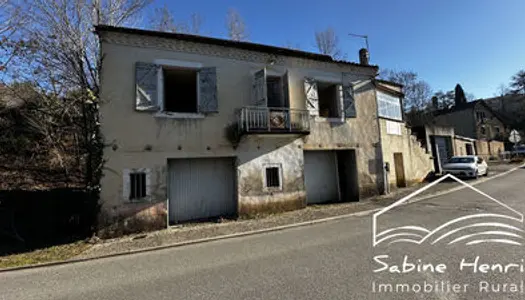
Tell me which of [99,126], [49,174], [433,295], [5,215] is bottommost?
[433,295]

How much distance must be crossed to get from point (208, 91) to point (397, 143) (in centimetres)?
1158

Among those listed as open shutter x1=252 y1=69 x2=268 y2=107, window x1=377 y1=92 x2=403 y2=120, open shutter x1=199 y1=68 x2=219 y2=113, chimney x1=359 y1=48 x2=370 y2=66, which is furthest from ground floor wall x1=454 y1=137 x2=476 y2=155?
open shutter x1=199 y1=68 x2=219 y2=113

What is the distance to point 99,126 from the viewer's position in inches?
314

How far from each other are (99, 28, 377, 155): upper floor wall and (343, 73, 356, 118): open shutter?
54 millimetres

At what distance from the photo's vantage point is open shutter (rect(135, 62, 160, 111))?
8.45m

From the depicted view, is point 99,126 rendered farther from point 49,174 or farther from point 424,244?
point 424,244

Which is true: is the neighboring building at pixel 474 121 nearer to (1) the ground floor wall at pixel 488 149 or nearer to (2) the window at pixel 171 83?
(1) the ground floor wall at pixel 488 149

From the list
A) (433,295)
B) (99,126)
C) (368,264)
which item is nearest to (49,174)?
(99,126)

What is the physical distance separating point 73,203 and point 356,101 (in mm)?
12800

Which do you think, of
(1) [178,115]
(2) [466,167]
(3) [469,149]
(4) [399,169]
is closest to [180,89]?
(1) [178,115]

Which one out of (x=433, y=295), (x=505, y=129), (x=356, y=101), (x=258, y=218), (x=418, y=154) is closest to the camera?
(x=433, y=295)

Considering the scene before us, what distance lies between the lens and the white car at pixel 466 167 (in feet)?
53.8

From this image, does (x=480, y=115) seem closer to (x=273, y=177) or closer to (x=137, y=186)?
(x=273, y=177)

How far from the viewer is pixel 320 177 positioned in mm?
12070
